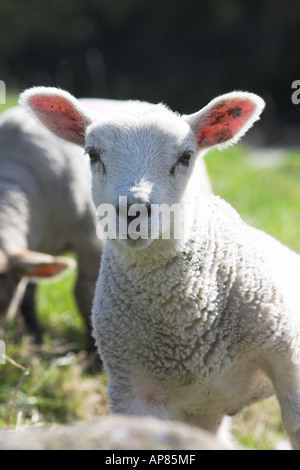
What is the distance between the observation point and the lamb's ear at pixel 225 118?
3465 mm

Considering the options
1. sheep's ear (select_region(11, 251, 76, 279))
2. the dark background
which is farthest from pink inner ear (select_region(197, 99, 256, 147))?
the dark background

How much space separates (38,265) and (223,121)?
7.14 feet

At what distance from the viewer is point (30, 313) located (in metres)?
6.13

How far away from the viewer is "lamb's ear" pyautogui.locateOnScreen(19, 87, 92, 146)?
358 cm

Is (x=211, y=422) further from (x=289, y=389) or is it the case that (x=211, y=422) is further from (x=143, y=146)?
(x=143, y=146)

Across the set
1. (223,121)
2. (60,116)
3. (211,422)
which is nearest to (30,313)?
(211,422)

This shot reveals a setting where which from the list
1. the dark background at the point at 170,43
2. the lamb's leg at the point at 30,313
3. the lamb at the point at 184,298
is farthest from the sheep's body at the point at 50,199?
the dark background at the point at 170,43

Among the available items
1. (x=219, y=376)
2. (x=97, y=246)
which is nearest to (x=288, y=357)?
(x=219, y=376)

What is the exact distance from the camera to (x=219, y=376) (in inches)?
132

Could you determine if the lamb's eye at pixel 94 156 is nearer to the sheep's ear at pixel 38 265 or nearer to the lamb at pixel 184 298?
the lamb at pixel 184 298

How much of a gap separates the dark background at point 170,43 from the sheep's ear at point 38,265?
15.1 meters

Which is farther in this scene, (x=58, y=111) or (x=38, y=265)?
(x=38, y=265)

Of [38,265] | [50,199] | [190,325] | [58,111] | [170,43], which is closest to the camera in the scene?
[190,325]

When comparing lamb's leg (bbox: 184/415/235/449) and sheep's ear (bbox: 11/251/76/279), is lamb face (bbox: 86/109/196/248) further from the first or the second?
sheep's ear (bbox: 11/251/76/279)
